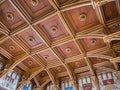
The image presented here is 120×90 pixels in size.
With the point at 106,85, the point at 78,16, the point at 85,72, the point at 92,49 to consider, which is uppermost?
the point at 78,16

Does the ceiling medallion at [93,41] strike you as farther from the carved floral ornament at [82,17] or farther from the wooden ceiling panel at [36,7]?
the wooden ceiling panel at [36,7]

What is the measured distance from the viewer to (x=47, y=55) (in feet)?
36.1

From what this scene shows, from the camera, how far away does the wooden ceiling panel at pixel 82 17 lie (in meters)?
7.71

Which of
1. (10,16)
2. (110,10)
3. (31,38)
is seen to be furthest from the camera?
(31,38)

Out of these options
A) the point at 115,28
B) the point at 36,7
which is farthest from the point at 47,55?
the point at 115,28

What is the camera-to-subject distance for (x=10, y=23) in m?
8.74

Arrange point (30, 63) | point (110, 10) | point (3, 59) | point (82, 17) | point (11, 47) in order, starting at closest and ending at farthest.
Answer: point (110, 10) < point (82, 17) < point (11, 47) < point (3, 59) < point (30, 63)

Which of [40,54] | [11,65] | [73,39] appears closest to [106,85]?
[73,39]

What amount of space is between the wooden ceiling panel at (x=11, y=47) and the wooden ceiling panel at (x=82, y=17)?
15.3 feet

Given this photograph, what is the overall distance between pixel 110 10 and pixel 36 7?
165 inches

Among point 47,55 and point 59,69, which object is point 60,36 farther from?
point 59,69

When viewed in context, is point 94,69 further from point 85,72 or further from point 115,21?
point 115,21

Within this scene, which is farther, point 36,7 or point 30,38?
point 30,38

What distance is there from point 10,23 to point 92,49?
6.02 metres
